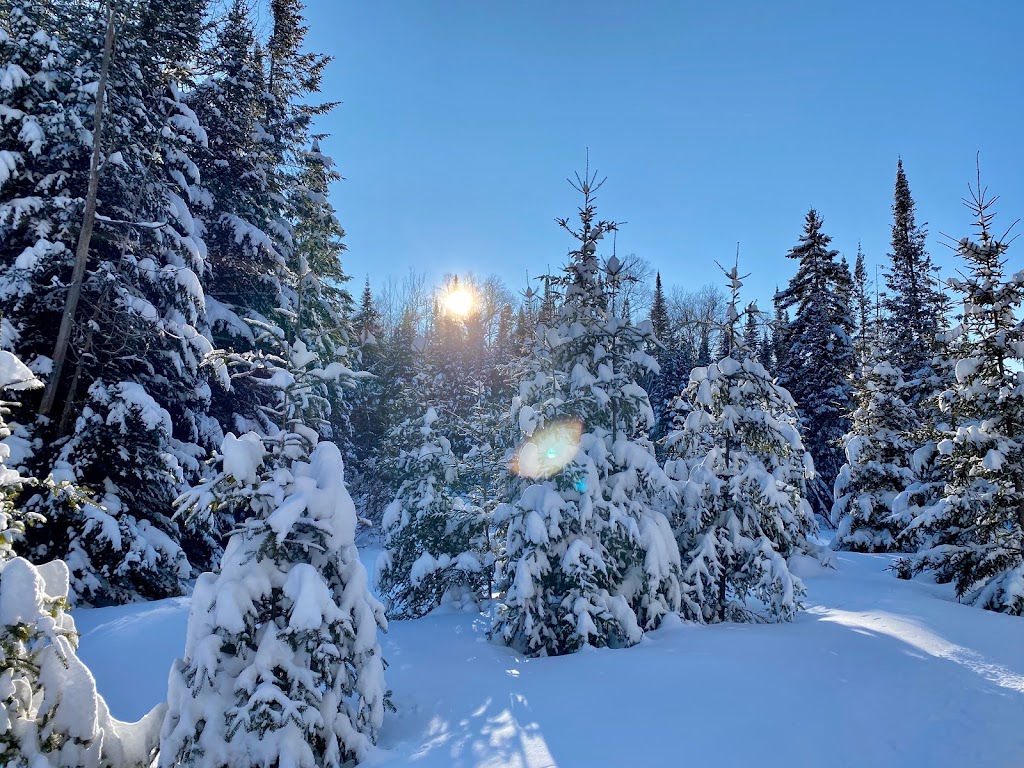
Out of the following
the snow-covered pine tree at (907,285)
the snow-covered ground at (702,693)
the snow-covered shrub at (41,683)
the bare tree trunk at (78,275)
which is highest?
the snow-covered pine tree at (907,285)

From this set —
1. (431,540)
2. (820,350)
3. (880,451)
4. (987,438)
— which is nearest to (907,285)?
(820,350)

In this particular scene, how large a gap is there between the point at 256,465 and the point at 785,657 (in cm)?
696

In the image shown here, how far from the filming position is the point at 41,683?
4.01 meters

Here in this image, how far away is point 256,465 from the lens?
17.6ft

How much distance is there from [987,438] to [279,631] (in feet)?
39.8

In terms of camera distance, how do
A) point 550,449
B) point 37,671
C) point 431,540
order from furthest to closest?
1. point 431,540
2. point 550,449
3. point 37,671

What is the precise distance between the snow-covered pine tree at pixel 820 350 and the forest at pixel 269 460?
12165mm

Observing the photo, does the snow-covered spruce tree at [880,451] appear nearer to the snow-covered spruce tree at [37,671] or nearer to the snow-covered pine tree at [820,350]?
the snow-covered pine tree at [820,350]

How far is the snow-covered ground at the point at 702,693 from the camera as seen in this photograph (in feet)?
17.0

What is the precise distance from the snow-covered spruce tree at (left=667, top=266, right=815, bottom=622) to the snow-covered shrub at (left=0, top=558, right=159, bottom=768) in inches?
339

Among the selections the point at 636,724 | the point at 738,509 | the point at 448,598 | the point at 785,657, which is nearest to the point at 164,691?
the point at 636,724

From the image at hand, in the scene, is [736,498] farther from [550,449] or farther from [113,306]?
[113,306]

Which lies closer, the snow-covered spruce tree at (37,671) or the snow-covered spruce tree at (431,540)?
the snow-covered spruce tree at (37,671)

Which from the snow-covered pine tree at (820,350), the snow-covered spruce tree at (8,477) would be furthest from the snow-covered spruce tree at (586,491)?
the snow-covered pine tree at (820,350)
